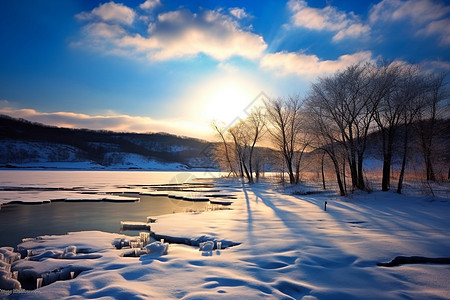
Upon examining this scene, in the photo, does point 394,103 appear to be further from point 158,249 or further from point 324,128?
point 158,249

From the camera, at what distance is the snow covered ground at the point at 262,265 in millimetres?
4297

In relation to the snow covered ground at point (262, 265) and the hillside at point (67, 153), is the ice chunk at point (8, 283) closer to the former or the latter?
the snow covered ground at point (262, 265)

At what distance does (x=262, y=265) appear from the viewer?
5.61 meters

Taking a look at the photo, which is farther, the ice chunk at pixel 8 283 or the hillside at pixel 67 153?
the hillside at pixel 67 153

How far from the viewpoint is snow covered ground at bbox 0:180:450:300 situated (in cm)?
430

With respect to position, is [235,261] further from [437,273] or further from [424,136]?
[424,136]

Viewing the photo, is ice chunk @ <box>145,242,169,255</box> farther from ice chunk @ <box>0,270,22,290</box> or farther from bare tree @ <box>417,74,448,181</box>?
bare tree @ <box>417,74,448,181</box>

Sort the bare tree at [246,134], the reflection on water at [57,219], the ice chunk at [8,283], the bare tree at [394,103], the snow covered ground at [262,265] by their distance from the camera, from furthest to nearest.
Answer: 1. the bare tree at [246,134]
2. the bare tree at [394,103]
3. the reflection on water at [57,219]
4. the ice chunk at [8,283]
5. the snow covered ground at [262,265]

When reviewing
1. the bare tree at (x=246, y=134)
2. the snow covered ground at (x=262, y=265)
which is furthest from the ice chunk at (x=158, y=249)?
the bare tree at (x=246, y=134)

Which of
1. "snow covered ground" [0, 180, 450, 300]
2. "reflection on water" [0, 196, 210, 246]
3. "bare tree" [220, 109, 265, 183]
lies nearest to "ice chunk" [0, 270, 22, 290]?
"snow covered ground" [0, 180, 450, 300]

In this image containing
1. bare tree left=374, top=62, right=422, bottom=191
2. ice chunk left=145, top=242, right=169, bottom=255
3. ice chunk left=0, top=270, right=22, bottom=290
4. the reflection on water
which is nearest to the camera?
ice chunk left=0, top=270, right=22, bottom=290

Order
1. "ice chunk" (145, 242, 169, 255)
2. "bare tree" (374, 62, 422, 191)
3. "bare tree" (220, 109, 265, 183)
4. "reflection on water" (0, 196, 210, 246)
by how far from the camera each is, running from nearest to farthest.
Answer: "ice chunk" (145, 242, 169, 255) < "reflection on water" (0, 196, 210, 246) < "bare tree" (374, 62, 422, 191) < "bare tree" (220, 109, 265, 183)

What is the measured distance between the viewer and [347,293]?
412 centimetres

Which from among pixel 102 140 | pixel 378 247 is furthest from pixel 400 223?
pixel 102 140
